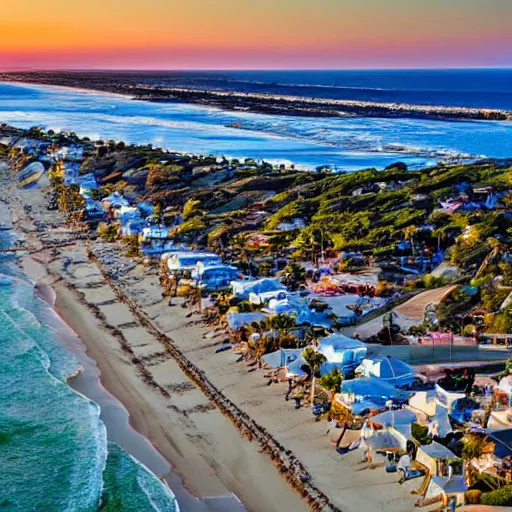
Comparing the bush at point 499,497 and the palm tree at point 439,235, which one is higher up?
the palm tree at point 439,235

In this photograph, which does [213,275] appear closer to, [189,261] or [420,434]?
[189,261]

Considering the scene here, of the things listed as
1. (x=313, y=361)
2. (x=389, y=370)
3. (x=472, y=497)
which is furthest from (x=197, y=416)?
(x=472, y=497)

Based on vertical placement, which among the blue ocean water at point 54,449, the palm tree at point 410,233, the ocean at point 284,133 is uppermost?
the ocean at point 284,133

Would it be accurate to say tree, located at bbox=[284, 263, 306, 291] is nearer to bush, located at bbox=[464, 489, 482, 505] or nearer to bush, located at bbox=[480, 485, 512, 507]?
bush, located at bbox=[464, 489, 482, 505]

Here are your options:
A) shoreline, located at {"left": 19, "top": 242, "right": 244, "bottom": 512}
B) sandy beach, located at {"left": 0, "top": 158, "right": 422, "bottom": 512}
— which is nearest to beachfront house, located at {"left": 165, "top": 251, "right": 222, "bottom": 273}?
sandy beach, located at {"left": 0, "top": 158, "right": 422, "bottom": 512}

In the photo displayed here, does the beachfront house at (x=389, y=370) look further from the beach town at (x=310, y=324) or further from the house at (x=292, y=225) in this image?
the house at (x=292, y=225)

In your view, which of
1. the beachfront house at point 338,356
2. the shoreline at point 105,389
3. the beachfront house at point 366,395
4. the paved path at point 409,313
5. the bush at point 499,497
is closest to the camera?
the bush at point 499,497

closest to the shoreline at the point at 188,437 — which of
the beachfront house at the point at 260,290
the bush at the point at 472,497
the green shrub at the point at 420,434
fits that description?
the green shrub at the point at 420,434
